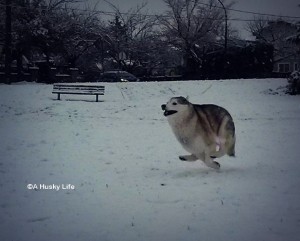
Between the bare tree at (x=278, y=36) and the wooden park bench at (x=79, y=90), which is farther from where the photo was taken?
the bare tree at (x=278, y=36)

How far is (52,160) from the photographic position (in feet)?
25.0

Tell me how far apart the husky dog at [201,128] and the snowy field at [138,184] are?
399mm

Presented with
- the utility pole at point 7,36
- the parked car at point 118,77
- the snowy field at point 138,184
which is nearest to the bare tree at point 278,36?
the parked car at point 118,77

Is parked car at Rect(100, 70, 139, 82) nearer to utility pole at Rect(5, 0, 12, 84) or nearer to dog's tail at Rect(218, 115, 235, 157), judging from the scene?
utility pole at Rect(5, 0, 12, 84)

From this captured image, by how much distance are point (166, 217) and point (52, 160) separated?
3659mm

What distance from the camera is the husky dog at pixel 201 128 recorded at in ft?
20.6

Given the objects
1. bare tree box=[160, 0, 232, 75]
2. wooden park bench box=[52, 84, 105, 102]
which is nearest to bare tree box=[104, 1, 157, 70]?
bare tree box=[160, 0, 232, 75]

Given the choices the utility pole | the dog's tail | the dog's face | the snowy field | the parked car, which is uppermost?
the utility pole

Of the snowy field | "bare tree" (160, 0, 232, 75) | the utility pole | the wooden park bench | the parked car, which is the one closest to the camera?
the snowy field

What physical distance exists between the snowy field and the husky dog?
40 cm

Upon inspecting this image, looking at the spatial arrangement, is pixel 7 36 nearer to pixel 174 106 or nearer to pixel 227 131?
pixel 174 106

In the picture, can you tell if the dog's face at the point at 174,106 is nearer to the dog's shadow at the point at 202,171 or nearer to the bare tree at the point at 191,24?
the dog's shadow at the point at 202,171

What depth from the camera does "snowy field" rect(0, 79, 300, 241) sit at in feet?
14.2

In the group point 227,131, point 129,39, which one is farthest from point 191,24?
point 227,131
